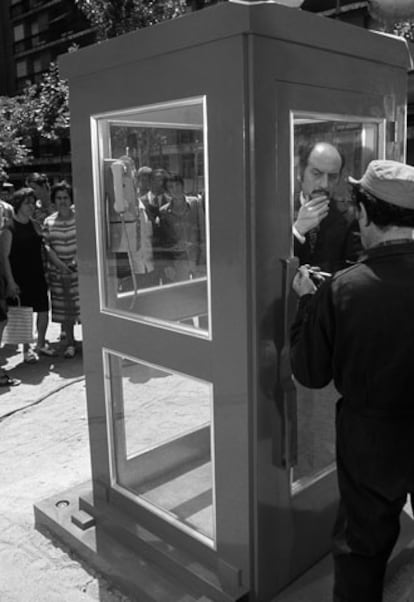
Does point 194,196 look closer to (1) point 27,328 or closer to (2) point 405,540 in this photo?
(2) point 405,540

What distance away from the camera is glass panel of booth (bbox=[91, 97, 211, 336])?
2223mm

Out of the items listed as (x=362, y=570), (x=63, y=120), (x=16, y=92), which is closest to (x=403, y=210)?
(x=362, y=570)

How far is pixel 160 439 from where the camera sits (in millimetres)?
2730

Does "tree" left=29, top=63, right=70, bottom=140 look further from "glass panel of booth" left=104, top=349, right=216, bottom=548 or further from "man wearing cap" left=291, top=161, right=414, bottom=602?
"man wearing cap" left=291, top=161, right=414, bottom=602

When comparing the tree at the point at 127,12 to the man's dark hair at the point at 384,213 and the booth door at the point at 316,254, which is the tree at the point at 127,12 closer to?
the booth door at the point at 316,254

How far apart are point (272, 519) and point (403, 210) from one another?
1147mm

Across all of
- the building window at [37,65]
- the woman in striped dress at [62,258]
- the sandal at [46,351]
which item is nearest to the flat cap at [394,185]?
the woman in striped dress at [62,258]

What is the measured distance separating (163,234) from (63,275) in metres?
3.24

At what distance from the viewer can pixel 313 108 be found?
1.89 m

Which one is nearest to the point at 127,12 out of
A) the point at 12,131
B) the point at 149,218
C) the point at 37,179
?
the point at 37,179

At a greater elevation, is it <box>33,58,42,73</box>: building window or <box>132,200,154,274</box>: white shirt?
<box>33,58,42,73</box>: building window

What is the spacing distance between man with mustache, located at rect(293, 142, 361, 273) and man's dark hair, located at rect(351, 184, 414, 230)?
0.37 m

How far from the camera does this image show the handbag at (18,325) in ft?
16.7

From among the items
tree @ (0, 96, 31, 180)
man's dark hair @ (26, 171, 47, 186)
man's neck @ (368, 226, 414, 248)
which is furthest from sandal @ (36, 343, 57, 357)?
tree @ (0, 96, 31, 180)
